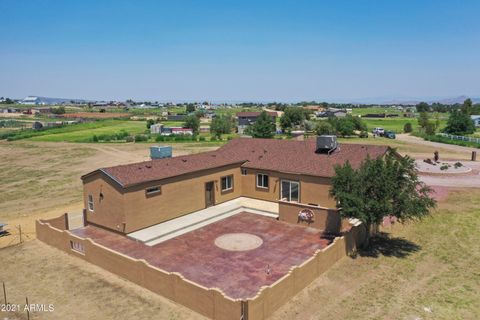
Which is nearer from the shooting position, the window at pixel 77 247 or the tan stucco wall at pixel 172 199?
the window at pixel 77 247

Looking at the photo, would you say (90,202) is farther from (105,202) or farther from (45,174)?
(45,174)

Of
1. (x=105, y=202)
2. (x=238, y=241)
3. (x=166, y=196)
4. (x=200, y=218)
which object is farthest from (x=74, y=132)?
(x=238, y=241)

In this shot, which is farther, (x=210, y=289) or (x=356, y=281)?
(x=356, y=281)

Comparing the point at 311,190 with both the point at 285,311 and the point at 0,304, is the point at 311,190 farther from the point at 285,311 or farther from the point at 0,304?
the point at 0,304

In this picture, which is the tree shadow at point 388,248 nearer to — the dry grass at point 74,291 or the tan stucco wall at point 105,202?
the dry grass at point 74,291

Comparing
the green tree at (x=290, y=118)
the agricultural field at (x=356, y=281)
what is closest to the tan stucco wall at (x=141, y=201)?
the agricultural field at (x=356, y=281)

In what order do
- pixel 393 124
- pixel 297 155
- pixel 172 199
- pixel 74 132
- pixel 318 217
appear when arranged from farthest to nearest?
1. pixel 393 124
2. pixel 74 132
3. pixel 297 155
4. pixel 172 199
5. pixel 318 217
